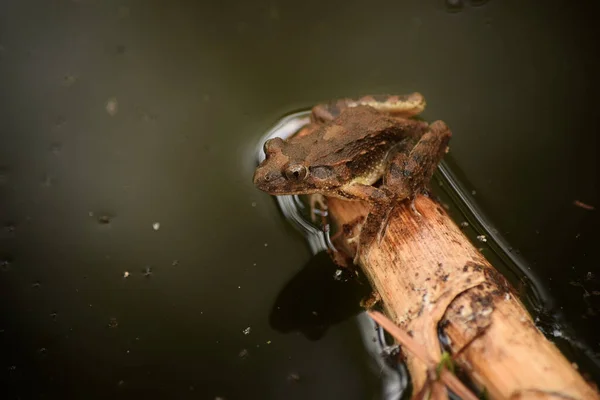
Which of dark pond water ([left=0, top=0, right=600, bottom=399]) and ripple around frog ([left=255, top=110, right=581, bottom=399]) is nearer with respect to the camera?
ripple around frog ([left=255, top=110, right=581, bottom=399])

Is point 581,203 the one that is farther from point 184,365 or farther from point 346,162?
point 184,365

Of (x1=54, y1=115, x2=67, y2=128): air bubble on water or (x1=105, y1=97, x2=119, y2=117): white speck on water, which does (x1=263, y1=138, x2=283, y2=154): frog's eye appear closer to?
(x1=105, y1=97, x2=119, y2=117): white speck on water

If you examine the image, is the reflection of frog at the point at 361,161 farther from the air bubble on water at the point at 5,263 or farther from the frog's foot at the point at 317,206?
the air bubble on water at the point at 5,263

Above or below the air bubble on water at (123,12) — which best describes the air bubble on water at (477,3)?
below

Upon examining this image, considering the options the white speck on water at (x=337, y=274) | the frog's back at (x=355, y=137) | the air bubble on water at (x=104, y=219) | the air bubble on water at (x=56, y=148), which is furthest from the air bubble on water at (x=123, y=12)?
the white speck on water at (x=337, y=274)

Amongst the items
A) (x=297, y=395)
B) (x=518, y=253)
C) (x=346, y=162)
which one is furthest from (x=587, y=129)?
(x=297, y=395)

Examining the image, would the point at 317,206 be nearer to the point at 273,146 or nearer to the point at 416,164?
the point at 273,146

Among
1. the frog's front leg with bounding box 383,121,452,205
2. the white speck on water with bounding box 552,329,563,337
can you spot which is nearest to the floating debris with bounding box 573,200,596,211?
the white speck on water with bounding box 552,329,563,337
